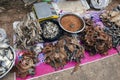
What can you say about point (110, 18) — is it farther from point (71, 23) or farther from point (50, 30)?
point (50, 30)

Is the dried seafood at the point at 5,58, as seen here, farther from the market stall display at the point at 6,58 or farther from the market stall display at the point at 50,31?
the market stall display at the point at 50,31

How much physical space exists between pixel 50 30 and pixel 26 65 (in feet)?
1.94

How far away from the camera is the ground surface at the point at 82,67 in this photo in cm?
266

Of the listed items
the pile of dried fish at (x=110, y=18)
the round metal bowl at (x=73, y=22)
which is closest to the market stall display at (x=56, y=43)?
the round metal bowl at (x=73, y=22)

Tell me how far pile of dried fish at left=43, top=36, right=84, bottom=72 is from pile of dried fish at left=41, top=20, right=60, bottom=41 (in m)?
0.09

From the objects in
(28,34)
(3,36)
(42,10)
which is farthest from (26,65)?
(42,10)

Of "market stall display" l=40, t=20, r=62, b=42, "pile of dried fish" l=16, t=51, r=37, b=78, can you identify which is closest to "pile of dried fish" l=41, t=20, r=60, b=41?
"market stall display" l=40, t=20, r=62, b=42

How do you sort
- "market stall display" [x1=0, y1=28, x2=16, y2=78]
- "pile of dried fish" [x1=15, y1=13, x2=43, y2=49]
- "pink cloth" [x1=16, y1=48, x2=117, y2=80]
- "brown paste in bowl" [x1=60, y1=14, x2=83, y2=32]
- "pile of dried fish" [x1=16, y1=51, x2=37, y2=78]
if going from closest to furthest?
1. "market stall display" [x1=0, y1=28, x2=16, y2=78]
2. "pile of dried fish" [x1=16, y1=51, x2=37, y2=78]
3. "pink cloth" [x1=16, y1=48, x2=117, y2=80]
4. "pile of dried fish" [x1=15, y1=13, x2=43, y2=49]
5. "brown paste in bowl" [x1=60, y1=14, x2=83, y2=32]

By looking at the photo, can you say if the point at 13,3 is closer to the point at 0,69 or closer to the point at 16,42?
the point at 16,42

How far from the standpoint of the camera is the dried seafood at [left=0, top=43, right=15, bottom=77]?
2.42 metres

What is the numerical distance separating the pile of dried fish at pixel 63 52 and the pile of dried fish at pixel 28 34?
18 centimetres

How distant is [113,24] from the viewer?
124 inches

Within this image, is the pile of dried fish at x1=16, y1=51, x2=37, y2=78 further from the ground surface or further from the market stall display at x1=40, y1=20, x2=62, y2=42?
the market stall display at x1=40, y1=20, x2=62, y2=42

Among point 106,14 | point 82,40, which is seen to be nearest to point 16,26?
point 82,40
